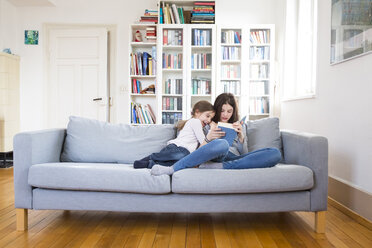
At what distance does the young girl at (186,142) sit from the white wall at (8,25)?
3.78 metres

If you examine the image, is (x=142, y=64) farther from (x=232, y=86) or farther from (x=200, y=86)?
(x=232, y=86)

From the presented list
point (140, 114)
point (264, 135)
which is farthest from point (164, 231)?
point (140, 114)

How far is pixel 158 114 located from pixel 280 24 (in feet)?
7.15

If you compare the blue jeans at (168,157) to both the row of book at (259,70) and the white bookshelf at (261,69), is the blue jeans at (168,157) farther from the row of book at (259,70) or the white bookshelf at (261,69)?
the row of book at (259,70)

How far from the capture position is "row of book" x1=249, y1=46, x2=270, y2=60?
458 cm

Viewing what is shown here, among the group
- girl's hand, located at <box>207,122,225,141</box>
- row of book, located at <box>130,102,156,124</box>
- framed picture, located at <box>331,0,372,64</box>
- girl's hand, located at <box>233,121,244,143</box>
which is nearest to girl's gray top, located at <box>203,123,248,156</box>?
girl's hand, located at <box>233,121,244,143</box>

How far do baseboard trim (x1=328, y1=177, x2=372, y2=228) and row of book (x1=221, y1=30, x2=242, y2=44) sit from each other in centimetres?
247

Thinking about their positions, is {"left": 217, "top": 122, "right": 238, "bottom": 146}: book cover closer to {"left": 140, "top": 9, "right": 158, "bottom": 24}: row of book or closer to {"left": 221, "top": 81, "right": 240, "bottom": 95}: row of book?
{"left": 221, "top": 81, "right": 240, "bottom": 95}: row of book

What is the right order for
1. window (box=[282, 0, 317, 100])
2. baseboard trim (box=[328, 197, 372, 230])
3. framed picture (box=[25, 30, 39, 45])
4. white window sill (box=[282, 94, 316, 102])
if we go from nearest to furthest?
1. baseboard trim (box=[328, 197, 372, 230])
2. white window sill (box=[282, 94, 316, 102])
3. window (box=[282, 0, 317, 100])
4. framed picture (box=[25, 30, 39, 45])

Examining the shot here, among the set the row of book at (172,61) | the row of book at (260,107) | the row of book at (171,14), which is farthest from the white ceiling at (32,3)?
the row of book at (260,107)

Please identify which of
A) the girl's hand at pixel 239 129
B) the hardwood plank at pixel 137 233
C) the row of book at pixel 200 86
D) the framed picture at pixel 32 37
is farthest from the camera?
the framed picture at pixel 32 37

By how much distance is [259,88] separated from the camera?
15.1ft

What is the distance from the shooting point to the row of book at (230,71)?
15.2 feet

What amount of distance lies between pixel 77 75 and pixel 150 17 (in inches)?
57.8
